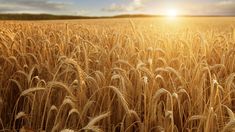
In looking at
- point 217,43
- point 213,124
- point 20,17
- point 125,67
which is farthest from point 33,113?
point 20,17

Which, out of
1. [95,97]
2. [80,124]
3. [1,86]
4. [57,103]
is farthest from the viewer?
[1,86]

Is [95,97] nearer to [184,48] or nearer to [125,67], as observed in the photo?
[125,67]

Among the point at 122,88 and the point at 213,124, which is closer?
the point at 213,124

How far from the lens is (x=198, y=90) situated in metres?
2.24

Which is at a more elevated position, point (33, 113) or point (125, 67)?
point (125, 67)

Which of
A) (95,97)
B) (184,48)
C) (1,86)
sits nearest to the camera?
(95,97)

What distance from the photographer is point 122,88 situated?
1.96m

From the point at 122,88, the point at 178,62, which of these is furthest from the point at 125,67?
the point at 122,88

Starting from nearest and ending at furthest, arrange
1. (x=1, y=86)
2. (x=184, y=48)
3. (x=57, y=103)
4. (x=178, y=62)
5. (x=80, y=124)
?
(x=80, y=124), (x=57, y=103), (x=1, y=86), (x=178, y=62), (x=184, y=48)

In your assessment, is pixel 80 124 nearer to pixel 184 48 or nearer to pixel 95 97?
pixel 95 97

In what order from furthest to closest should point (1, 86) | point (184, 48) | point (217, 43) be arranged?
point (217, 43)
point (184, 48)
point (1, 86)

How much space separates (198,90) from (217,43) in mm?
2141

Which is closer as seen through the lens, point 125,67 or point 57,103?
point 57,103

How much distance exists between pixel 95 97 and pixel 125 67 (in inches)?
28.1
